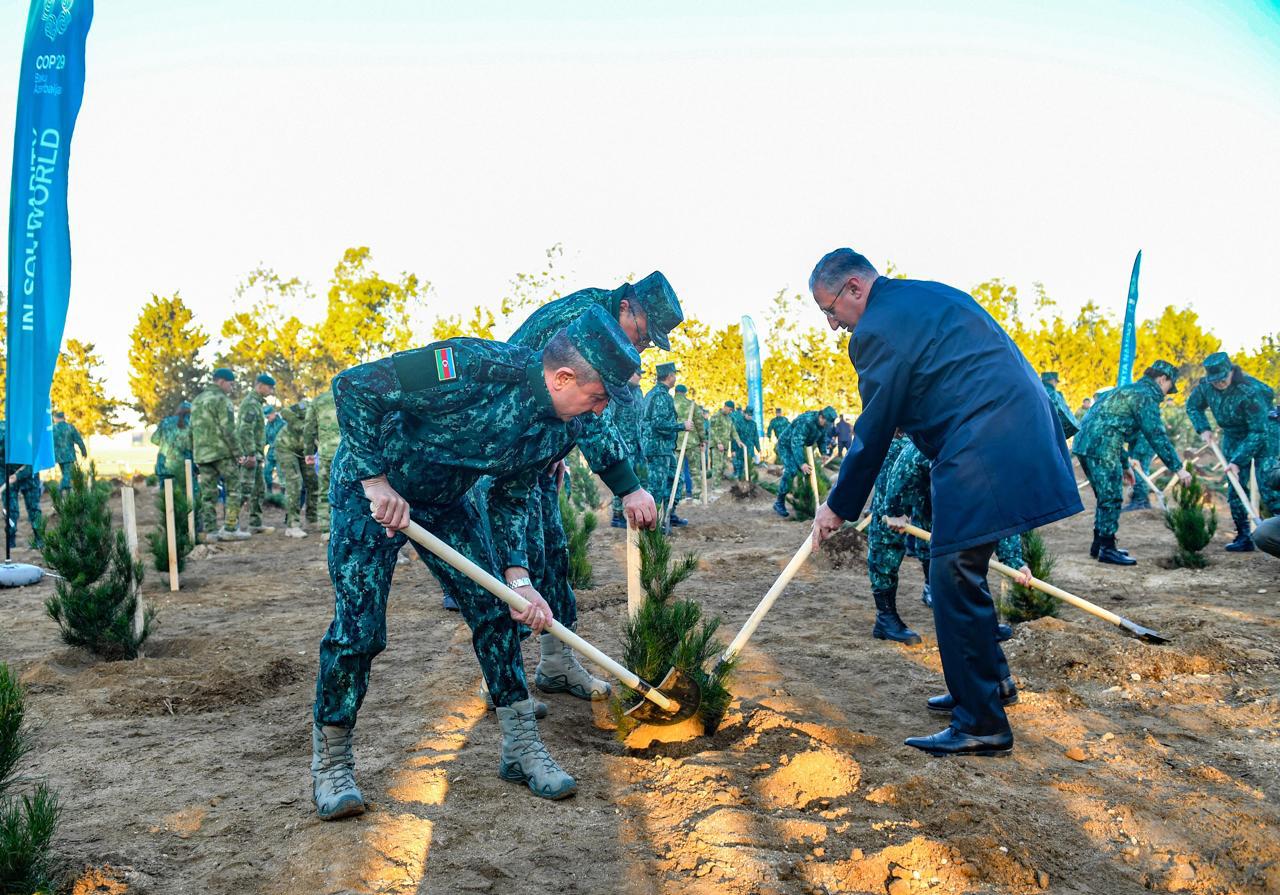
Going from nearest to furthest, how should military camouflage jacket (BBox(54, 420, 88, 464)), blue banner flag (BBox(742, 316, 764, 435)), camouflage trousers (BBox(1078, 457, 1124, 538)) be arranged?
camouflage trousers (BBox(1078, 457, 1124, 538)), military camouflage jacket (BBox(54, 420, 88, 464)), blue banner flag (BBox(742, 316, 764, 435))

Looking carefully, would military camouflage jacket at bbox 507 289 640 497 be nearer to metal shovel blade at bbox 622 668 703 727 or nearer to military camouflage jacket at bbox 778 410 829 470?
Result: metal shovel blade at bbox 622 668 703 727

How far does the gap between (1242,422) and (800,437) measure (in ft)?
17.9

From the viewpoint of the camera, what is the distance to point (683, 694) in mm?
3301

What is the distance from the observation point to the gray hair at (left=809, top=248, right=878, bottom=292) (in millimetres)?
3359

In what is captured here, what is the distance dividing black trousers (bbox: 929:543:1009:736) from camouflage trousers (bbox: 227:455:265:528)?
983 centimetres

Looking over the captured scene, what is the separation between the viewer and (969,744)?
3.09 metres

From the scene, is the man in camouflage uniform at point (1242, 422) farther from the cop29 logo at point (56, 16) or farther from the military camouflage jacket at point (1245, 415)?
the cop29 logo at point (56, 16)

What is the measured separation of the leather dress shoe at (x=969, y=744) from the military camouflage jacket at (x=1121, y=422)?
217 inches

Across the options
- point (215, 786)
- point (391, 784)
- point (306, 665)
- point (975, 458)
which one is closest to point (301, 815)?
point (391, 784)

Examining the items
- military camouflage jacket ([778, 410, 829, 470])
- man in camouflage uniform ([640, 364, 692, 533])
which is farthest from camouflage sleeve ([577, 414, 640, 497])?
military camouflage jacket ([778, 410, 829, 470])

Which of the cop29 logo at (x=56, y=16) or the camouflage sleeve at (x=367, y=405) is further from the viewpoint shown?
the cop29 logo at (x=56, y=16)

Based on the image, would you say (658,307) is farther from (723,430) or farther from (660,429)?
(723,430)

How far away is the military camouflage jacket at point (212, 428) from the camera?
989cm

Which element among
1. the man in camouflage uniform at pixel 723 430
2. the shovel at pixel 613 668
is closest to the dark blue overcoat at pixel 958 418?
the shovel at pixel 613 668
